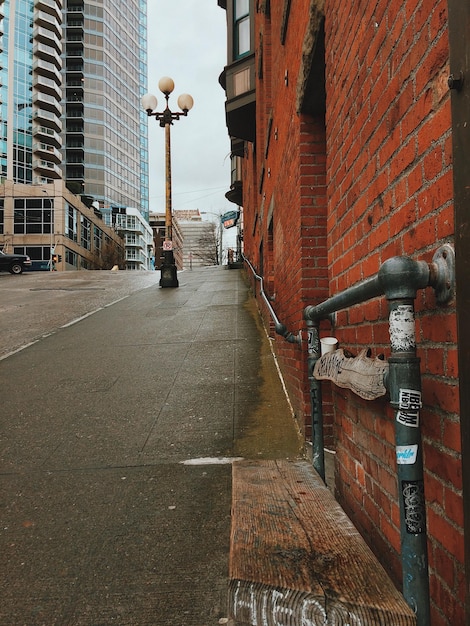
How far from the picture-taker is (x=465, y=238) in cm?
117

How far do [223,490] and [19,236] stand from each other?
178 ft

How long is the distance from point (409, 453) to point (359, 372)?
0.45 metres

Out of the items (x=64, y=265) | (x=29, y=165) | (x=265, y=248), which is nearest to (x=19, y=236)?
(x=64, y=265)

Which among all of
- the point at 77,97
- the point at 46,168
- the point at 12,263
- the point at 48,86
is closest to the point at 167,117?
the point at 12,263

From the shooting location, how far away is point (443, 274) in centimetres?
129

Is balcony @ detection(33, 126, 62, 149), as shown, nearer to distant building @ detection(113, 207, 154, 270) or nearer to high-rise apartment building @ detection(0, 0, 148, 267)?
high-rise apartment building @ detection(0, 0, 148, 267)

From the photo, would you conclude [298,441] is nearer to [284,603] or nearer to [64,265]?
[284,603]

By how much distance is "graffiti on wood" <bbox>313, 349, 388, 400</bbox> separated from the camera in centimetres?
156

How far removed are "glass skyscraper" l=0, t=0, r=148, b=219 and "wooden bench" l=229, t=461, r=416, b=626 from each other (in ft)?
210

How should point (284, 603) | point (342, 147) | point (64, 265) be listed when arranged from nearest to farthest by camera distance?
1. point (284, 603)
2. point (342, 147)
3. point (64, 265)

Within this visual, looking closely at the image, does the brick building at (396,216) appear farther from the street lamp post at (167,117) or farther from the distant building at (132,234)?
the distant building at (132,234)

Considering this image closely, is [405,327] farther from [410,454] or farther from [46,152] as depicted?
[46,152]

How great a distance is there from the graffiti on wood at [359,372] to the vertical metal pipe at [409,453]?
0.60ft

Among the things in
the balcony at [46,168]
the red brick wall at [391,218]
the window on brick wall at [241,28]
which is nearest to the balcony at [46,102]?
the balcony at [46,168]
